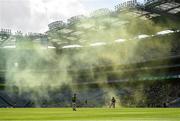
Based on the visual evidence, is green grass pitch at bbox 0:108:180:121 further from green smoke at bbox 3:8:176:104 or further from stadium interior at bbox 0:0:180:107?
green smoke at bbox 3:8:176:104

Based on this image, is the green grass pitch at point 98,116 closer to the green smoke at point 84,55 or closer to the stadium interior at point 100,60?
the stadium interior at point 100,60

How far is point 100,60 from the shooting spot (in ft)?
278

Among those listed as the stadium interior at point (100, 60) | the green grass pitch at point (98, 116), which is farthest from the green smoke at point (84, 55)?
the green grass pitch at point (98, 116)

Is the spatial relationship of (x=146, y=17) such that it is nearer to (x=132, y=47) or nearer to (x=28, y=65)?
(x=132, y=47)

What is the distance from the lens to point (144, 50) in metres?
77.8

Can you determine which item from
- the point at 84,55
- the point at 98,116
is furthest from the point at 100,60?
the point at 98,116

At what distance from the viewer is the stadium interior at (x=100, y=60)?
69.2 m

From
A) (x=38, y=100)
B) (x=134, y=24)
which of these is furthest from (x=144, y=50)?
(x=38, y=100)

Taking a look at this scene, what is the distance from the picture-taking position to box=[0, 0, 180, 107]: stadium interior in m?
69.2

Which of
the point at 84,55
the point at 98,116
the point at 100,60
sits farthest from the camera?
the point at 84,55

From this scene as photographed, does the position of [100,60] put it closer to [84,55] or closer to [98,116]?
[84,55]

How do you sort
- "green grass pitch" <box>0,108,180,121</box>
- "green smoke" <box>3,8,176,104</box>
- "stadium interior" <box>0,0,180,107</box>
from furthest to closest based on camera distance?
1. "green smoke" <box>3,8,176,104</box>
2. "stadium interior" <box>0,0,180,107</box>
3. "green grass pitch" <box>0,108,180,121</box>

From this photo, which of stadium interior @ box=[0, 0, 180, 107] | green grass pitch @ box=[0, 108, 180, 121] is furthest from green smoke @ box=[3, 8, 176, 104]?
green grass pitch @ box=[0, 108, 180, 121]

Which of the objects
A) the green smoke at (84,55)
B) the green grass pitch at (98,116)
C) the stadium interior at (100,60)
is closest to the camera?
the green grass pitch at (98,116)
